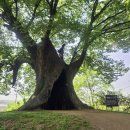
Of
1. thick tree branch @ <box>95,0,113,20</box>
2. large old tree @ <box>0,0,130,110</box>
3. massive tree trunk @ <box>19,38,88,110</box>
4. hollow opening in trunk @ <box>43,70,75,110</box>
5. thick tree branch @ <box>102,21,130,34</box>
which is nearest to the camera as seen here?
large old tree @ <box>0,0,130,110</box>

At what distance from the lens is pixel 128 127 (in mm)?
10555

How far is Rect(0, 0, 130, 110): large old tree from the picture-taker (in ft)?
51.3

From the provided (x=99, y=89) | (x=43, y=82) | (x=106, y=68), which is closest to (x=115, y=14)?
(x=106, y=68)

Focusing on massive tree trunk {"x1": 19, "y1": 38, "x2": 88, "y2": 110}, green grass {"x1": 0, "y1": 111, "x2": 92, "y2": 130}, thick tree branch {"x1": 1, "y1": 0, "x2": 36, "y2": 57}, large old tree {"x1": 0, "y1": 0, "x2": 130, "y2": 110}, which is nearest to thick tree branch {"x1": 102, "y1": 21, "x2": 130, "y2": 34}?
large old tree {"x1": 0, "y1": 0, "x2": 130, "y2": 110}

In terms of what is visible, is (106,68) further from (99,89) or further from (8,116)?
(8,116)

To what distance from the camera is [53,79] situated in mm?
17172

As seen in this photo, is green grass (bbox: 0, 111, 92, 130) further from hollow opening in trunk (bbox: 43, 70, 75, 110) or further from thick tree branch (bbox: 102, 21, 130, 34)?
thick tree branch (bbox: 102, 21, 130, 34)

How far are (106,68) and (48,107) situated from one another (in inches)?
253

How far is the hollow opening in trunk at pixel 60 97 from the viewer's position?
1739 cm

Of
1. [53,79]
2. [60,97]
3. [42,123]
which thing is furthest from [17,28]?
[42,123]

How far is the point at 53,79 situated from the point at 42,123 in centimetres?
707

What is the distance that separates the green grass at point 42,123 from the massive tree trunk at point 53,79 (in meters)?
5.48

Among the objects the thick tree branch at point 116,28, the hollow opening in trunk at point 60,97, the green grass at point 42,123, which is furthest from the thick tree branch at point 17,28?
the green grass at point 42,123

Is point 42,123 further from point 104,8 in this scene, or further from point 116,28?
point 116,28
